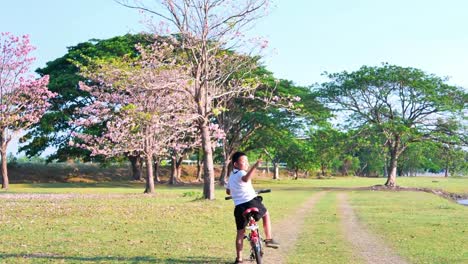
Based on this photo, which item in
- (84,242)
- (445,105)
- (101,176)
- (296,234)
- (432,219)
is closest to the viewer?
(84,242)

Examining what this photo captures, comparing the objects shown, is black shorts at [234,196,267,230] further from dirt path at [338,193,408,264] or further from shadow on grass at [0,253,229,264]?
dirt path at [338,193,408,264]

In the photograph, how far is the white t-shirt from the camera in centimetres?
969

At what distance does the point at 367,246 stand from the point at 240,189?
495 cm

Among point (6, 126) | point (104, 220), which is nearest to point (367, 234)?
point (104, 220)

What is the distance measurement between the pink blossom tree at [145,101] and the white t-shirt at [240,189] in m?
15.3

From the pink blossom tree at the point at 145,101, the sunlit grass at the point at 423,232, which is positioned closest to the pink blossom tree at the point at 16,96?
the pink blossom tree at the point at 145,101

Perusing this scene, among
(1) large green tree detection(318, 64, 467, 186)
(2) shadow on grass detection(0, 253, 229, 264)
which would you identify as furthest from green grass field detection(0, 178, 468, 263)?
(1) large green tree detection(318, 64, 467, 186)

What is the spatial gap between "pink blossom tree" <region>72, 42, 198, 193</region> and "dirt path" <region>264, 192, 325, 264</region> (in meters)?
7.69

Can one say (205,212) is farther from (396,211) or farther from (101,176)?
(101,176)

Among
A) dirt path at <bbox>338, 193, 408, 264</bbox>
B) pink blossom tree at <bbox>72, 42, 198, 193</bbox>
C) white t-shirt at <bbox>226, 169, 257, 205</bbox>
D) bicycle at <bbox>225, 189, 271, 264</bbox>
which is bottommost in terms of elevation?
dirt path at <bbox>338, 193, 408, 264</bbox>

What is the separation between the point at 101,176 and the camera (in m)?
69.5

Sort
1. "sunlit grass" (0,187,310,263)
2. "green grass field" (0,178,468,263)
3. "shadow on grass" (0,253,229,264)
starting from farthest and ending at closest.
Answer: "green grass field" (0,178,468,263)
"sunlit grass" (0,187,310,263)
"shadow on grass" (0,253,229,264)

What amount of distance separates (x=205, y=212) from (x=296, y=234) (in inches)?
264

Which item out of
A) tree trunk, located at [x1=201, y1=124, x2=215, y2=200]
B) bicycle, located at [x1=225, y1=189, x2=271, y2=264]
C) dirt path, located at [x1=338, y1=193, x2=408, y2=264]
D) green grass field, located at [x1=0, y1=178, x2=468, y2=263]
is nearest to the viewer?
bicycle, located at [x1=225, y1=189, x2=271, y2=264]
